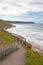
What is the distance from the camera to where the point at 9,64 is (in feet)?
72.1

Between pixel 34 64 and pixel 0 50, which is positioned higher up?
pixel 0 50

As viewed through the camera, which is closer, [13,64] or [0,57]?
[13,64]

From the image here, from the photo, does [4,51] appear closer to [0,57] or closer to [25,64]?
[0,57]

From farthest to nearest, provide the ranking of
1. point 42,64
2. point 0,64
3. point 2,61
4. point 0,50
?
1. point 42,64
2. point 0,50
3. point 2,61
4. point 0,64

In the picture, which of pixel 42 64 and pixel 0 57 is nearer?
pixel 0 57

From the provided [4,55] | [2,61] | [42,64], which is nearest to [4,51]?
[4,55]

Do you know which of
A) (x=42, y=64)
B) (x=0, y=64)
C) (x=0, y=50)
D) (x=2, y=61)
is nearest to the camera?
(x=0, y=64)

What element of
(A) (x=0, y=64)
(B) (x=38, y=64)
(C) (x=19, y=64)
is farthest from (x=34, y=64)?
(A) (x=0, y=64)

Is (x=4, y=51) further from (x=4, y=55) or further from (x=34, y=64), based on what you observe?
(x=34, y=64)

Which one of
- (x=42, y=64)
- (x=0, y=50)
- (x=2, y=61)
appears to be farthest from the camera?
(x=42, y=64)

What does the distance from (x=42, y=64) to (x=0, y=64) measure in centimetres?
704

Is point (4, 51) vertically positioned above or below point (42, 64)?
above

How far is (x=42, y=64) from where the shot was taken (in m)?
26.9

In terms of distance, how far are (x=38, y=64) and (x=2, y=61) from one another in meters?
4.87
